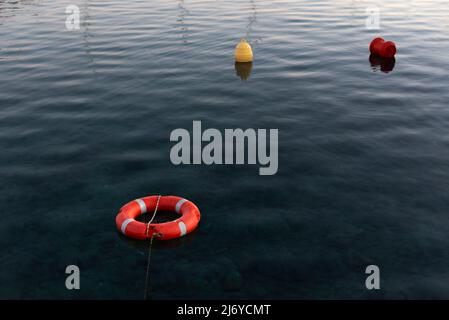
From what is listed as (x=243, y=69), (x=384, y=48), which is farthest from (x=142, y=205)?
(x=384, y=48)

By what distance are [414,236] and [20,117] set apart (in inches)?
499

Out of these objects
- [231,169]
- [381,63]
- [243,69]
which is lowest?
[231,169]

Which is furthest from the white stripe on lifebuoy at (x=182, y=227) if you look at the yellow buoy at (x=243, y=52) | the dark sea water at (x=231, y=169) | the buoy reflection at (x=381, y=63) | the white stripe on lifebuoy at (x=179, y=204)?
the buoy reflection at (x=381, y=63)

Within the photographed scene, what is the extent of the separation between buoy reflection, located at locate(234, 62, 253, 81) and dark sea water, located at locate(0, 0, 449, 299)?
0.88 ft

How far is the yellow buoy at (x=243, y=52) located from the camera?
18672 millimetres

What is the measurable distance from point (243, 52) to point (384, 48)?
21.3 ft

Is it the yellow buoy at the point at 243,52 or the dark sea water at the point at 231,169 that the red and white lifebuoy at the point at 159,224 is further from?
the yellow buoy at the point at 243,52

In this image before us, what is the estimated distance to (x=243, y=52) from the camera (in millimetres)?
18688

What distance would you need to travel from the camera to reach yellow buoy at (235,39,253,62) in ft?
61.3

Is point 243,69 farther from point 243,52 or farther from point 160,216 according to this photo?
point 160,216

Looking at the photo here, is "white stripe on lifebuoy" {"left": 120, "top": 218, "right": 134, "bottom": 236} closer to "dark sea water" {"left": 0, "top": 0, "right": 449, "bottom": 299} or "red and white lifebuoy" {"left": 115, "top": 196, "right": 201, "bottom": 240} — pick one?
"red and white lifebuoy" {"left": 115, "top": 196, "right": 201, "bottom": 240}

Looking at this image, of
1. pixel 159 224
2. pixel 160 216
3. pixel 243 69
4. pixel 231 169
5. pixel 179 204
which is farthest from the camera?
pixel 243 69

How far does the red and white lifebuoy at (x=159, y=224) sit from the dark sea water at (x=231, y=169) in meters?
0.23

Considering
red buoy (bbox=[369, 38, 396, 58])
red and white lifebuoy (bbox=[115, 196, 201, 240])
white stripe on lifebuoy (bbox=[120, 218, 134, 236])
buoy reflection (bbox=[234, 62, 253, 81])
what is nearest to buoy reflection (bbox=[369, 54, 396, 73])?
red buoy (bbox=[369, 38, 396, 58])
